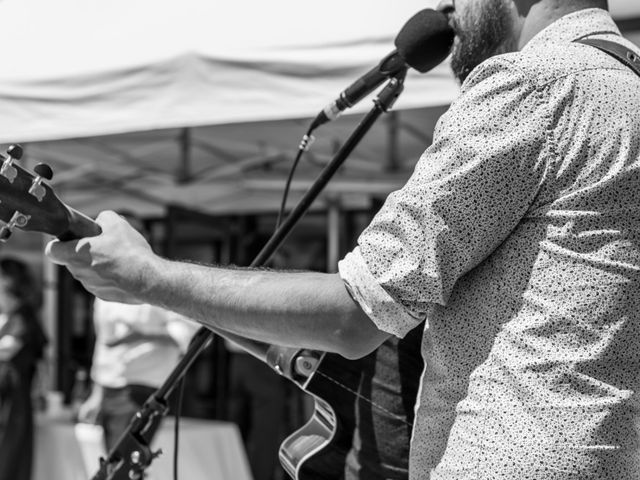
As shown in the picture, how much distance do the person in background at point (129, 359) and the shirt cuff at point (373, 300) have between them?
10.2 feet

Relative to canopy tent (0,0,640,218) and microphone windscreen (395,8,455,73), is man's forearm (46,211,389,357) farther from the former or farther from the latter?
canopy tent (0,0,640,218)

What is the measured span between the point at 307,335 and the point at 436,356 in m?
0.16

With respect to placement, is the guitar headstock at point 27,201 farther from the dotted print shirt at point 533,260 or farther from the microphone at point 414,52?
the microphone at point 414,52

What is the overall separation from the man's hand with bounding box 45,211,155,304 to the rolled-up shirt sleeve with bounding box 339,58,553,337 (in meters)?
0.33

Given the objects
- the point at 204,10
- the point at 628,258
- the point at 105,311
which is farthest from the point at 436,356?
the point at 105,311

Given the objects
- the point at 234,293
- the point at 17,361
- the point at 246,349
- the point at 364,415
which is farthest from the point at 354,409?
the point at 17,361

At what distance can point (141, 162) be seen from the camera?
6.39 metres

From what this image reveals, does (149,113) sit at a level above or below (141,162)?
above

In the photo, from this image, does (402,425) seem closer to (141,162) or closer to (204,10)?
(204,10)

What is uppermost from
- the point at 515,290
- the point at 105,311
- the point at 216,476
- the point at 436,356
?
the point at 515,290

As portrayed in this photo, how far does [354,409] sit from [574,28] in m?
0.75

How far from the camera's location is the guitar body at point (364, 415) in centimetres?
154

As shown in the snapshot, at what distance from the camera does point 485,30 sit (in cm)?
122

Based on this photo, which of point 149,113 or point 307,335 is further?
point 149,113
